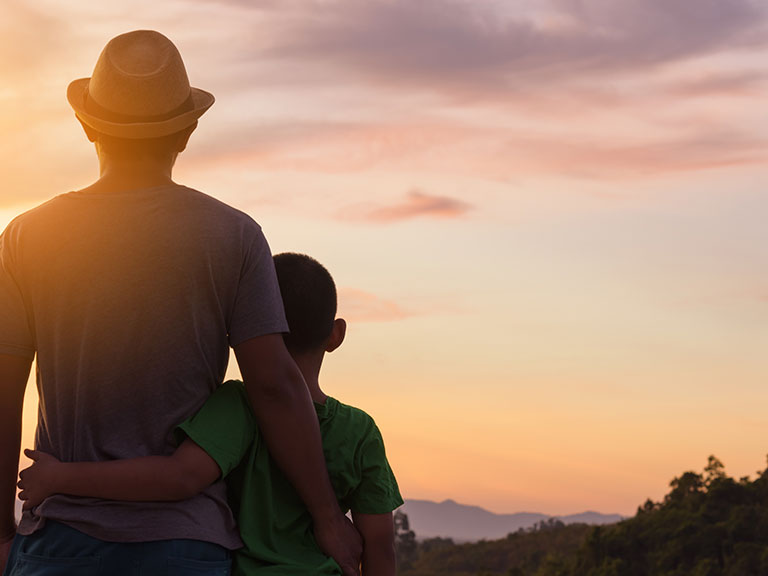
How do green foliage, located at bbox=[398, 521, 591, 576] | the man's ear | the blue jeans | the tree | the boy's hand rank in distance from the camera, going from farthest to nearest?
the tree < green foliage, located at bbox=[398, 521, 591, 576] < the man's ear < the boy's hand < the blue jeans

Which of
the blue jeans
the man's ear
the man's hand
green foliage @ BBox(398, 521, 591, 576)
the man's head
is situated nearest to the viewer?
the blue jeans

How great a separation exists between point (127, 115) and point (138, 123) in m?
0.06

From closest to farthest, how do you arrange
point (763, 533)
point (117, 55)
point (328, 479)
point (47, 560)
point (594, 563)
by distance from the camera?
point (47, 560) < point (328, 479) < point (117, 55) < point (763, 533) < point (594, 563)

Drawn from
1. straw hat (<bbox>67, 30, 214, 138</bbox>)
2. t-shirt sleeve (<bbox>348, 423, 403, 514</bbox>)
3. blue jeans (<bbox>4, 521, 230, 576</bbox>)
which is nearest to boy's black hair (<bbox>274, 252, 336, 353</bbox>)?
t-shirt sleeve (<bbox>348, 423, 403, 514</bbox>)

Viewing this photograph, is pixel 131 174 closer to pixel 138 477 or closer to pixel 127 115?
pixel 127 115

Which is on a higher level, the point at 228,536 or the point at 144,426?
the point at 144,426

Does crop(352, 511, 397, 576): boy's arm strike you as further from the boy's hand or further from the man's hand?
the boy's hand

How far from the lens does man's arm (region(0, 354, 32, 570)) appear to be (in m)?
3.30

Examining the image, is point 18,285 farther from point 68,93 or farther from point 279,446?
point 279,446

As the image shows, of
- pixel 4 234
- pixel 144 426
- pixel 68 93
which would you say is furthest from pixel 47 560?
pixel 68 93

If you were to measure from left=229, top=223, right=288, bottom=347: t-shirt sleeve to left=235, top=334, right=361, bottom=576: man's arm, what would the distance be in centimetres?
3

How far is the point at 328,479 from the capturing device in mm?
3279

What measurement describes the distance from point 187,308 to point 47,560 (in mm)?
800

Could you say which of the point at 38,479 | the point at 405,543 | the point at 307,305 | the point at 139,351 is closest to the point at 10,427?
the point at 38,479
